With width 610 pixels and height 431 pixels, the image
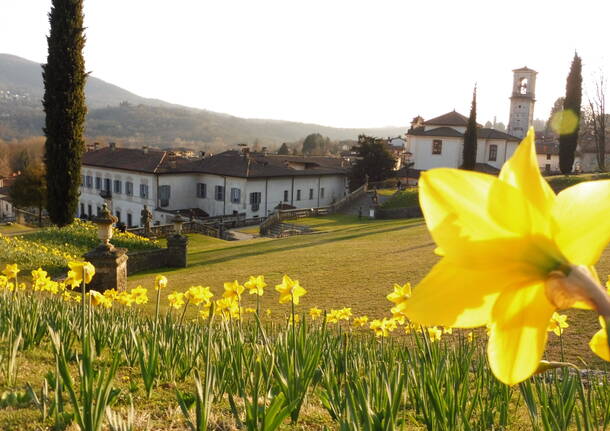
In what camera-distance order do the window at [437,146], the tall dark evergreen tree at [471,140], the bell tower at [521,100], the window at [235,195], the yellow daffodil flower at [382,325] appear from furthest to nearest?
the bell tower at [521,100] < the window at [437,146] < the window at [235,195] < the tall dark evergreen tree at [471,140] < the yellow daffodil flower at [382,325]

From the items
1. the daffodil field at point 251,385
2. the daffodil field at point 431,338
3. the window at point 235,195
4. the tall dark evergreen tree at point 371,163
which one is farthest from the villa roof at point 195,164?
the daffodil field at point 431,338

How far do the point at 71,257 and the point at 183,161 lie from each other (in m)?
22.5

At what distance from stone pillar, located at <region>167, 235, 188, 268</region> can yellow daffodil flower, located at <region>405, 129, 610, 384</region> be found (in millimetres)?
18071

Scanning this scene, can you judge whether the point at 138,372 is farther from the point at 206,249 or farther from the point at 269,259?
the point at 206,249

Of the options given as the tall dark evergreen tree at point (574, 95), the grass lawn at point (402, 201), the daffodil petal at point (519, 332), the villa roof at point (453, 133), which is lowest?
the grass lawn at point (402, 201)

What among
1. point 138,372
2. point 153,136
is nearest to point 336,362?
point 138,372

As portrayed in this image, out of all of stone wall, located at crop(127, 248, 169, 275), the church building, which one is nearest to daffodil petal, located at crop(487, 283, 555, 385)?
stone wall, located at crop(127, 248, 169, 275)

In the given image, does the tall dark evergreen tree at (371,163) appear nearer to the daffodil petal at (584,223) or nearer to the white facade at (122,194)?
the white facade at (122,194)

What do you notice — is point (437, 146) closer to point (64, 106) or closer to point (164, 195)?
point (164, 195)

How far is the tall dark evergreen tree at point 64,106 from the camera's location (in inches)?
754

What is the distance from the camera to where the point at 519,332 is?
2.62 ft

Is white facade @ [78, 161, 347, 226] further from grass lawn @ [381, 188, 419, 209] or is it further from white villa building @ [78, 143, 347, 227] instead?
grass lawn @ [381, 188, 419, 209]

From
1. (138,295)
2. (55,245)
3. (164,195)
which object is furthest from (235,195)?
(138,295)

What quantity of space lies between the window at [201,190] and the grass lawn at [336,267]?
450 inches
